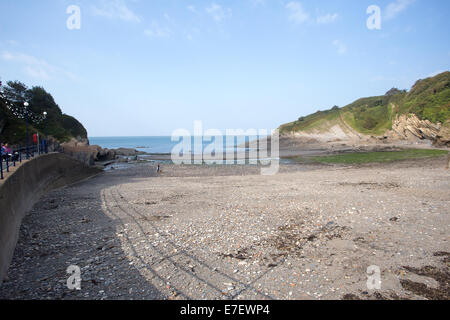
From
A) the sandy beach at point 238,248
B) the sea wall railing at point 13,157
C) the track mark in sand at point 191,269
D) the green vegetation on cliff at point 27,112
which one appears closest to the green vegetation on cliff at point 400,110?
the sandy beach at point 238,248

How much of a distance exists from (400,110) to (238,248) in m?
83.0

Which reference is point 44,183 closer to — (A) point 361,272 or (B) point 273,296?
(B) point 273,296

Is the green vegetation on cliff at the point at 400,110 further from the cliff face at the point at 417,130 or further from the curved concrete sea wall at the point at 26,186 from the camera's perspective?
the curved concrete sea wall at the point at 26,186

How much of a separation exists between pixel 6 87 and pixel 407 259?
68665 millimetres

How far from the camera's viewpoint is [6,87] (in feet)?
165

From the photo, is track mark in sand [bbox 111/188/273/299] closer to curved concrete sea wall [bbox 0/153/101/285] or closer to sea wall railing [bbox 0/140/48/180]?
curved concrete sea wall [bbox 0/153/101/285]

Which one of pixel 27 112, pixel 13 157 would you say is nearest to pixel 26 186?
pixel 13 157

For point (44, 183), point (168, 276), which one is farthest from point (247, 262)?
point (44, 183)

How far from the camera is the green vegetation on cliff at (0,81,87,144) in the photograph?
32.8 metres

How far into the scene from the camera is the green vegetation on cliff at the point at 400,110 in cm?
5581

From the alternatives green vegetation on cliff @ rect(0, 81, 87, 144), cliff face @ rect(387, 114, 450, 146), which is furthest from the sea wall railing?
cliff face @ rect(387, 114, 450, 146)

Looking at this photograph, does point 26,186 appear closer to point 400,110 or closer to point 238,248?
point 238,248

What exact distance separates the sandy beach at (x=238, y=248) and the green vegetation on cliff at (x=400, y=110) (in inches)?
2195

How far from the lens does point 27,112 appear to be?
41531 mm
